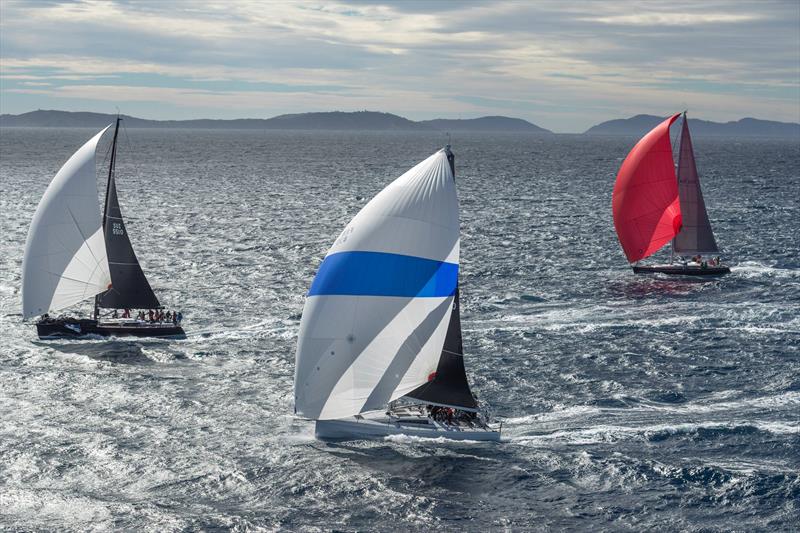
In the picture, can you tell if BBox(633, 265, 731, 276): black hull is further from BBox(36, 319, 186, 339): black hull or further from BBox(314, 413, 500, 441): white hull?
BBox(314, 413, 500, 441): white hull

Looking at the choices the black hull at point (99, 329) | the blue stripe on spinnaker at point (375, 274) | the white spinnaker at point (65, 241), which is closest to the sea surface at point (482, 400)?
the black hull at point (99, 329)

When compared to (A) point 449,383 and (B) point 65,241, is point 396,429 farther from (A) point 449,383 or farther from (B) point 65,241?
(B) point 65,241

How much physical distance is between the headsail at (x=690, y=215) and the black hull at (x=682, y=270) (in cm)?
348

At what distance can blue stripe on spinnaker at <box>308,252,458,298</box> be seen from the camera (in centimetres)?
3869

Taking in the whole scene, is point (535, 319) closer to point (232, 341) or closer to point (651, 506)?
point (232, 341)

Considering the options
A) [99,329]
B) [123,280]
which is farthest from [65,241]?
[99,329]

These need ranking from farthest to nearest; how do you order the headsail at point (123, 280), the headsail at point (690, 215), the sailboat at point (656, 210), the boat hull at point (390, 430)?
1. the headsail at point (690, 215)
2. the sailboat at point (656, 210)
3. the headsail at point (123, 280)
4. the boat hull at point (390, 430)

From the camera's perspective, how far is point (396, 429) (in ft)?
135

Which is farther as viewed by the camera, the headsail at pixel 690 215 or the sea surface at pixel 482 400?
the headsail at pixel 690 215

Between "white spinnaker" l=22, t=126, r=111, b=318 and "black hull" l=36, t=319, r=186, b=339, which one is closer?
"white spinnaker" l=22, t=126, r=111, b=318

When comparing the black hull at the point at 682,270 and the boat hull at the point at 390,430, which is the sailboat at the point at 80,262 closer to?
the boat hull at the point at 390,430

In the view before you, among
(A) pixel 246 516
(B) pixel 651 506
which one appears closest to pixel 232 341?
(A) pixel 246 516

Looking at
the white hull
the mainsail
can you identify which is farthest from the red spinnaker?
the white hull

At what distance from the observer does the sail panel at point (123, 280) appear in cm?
5925
